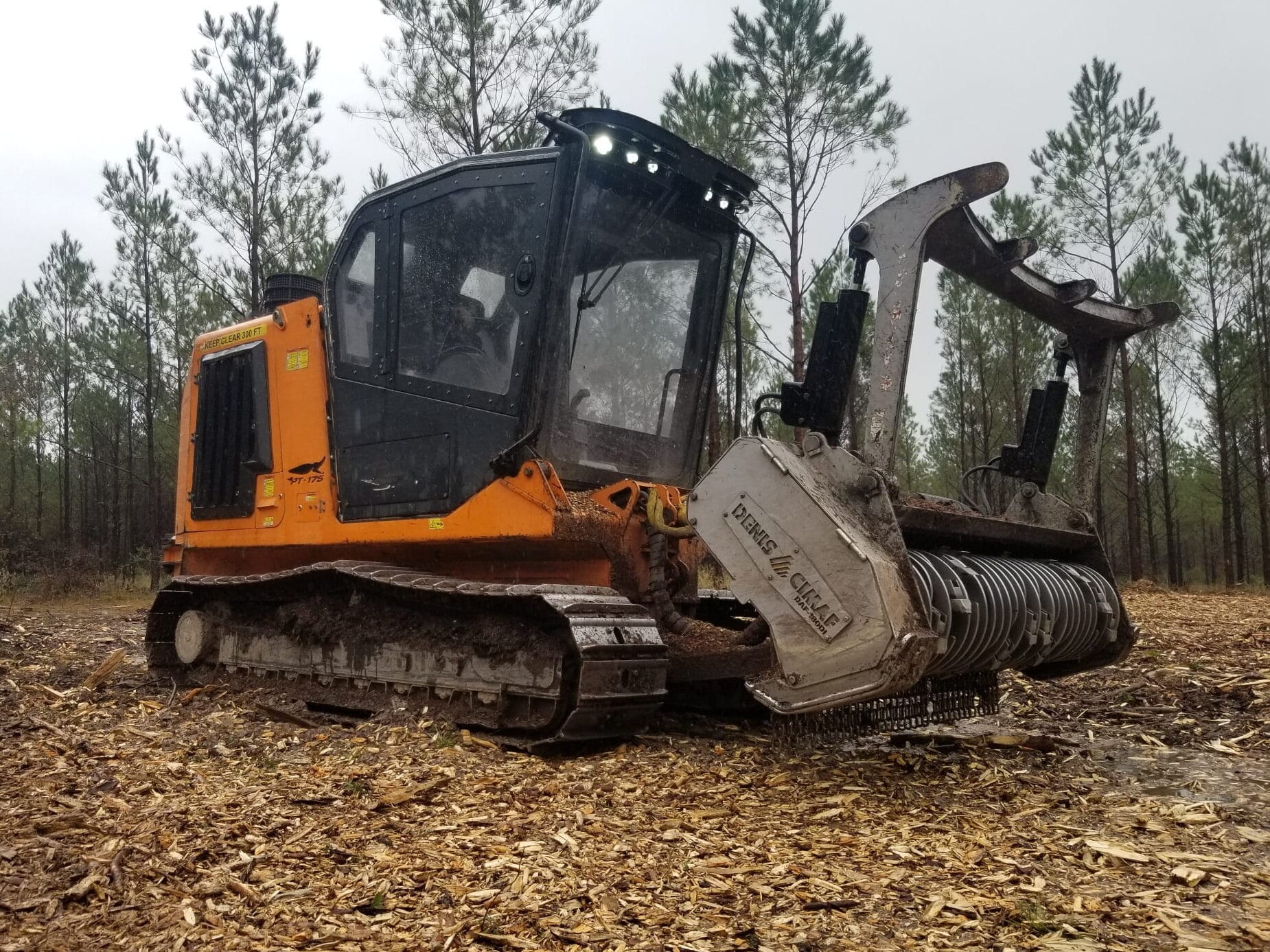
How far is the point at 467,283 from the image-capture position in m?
5.05

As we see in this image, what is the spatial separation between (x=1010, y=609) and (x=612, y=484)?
197 centimetres

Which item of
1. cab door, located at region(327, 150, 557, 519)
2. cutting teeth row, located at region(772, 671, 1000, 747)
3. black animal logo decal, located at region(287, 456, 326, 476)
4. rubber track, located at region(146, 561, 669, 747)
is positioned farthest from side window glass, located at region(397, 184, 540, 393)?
cutting teeth row, located at region(772, 671, 1000, 747)

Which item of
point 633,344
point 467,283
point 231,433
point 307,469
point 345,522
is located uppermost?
point 467,283

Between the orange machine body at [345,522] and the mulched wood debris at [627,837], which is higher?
the orange machine body at [345,522]

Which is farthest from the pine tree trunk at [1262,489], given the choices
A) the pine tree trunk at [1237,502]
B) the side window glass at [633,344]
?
the side window glass at [633,344]

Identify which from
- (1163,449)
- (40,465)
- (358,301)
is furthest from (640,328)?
(40,465)

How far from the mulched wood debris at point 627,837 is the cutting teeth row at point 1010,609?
46 centimetres

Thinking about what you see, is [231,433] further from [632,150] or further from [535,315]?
[632,150]

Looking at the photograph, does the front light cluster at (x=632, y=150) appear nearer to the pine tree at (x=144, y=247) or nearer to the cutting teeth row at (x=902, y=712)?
the cutting teeth row at (x=902, y=712)

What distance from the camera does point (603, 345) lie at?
5109mm

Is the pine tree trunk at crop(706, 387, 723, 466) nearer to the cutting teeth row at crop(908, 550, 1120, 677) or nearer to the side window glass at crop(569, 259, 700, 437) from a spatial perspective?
the side window glass at crop(569, 259, 700, 437)

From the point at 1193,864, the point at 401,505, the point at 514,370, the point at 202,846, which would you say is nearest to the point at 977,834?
the point at 1193,864

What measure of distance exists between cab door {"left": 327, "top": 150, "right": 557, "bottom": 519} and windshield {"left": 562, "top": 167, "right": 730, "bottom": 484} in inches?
11.7

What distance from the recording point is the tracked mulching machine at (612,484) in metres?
3.86
